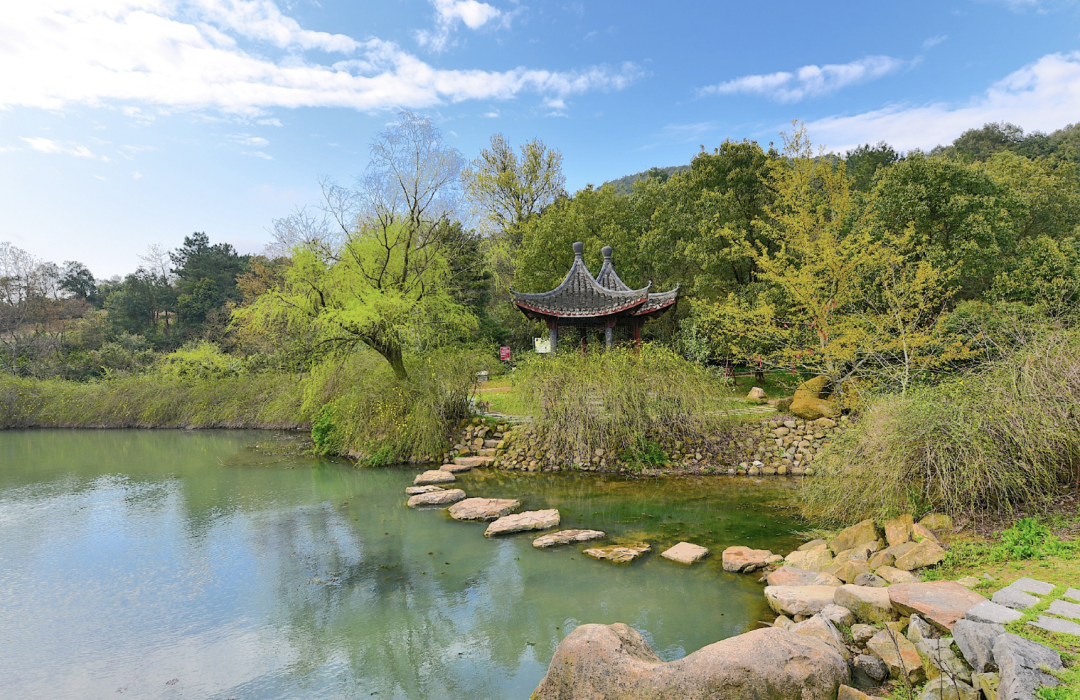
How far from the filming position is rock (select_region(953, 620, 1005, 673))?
2680 millimetres

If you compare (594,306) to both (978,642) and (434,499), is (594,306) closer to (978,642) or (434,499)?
(434,499)

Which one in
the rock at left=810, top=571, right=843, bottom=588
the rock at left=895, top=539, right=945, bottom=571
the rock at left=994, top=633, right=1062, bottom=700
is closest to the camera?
the rock at left=994, top=633, right=1062, bottom=700

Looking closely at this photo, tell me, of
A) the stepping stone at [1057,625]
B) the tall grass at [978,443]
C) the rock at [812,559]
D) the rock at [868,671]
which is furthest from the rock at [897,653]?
the tall grass at [978,443]

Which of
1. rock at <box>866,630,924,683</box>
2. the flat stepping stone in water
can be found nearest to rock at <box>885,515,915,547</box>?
rock at <box>866,630,924,683</box>

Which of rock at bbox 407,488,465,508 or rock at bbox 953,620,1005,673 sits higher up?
rock at bbox 953,620,1005,673

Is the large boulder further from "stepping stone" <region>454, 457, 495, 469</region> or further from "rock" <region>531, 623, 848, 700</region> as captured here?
"rock" <region>531, 623, 848, 700</region>

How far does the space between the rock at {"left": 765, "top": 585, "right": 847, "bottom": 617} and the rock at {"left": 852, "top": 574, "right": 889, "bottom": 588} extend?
23 cm

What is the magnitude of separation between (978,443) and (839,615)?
2266 millimetres

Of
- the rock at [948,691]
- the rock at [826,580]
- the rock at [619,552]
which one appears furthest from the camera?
the rock at [619,552]

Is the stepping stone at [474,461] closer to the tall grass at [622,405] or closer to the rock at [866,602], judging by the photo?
the tall grass at [622,405]

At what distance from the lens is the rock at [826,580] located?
453cm

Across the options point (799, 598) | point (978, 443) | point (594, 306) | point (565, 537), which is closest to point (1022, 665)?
point (799, 598)

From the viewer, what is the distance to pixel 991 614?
2926 mm

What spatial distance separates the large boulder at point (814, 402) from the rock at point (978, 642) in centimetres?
734
